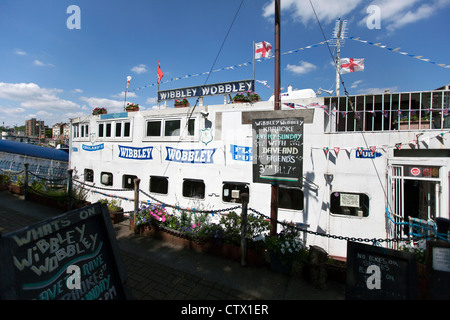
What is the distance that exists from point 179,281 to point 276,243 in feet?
7.38

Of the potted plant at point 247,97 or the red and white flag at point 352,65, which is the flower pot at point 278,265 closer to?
the potted plant at point 247,97

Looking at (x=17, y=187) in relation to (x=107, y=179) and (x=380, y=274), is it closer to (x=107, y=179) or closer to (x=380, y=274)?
(x=107, y=179)

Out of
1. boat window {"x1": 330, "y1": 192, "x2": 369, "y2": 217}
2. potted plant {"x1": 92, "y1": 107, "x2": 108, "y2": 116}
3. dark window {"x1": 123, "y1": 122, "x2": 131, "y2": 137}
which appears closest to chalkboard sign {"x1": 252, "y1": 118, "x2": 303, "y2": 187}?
boat window {"x1": 330, "y1": 192, "x2": 369, "y2": 217}

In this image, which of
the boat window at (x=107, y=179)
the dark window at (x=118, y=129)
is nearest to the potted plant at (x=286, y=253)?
the dark window at (x=118, y=129)

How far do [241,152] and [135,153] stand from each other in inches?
208

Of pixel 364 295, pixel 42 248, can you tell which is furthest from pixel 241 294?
pixel 42 248

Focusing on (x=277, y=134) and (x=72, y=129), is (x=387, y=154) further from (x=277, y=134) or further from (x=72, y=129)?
(x=72, y=129)

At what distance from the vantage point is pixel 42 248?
2.27 meters

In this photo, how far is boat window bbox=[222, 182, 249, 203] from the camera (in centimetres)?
819

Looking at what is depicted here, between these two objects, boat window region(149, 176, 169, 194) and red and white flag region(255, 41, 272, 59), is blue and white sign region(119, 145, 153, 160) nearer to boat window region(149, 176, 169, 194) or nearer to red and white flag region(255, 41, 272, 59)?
boat window region(149, 176, 169, 194)

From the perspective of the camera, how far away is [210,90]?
359 inches

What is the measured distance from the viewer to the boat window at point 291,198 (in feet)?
24.8

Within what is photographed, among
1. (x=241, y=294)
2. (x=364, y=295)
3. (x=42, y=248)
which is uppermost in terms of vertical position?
(x=42, y=248)
